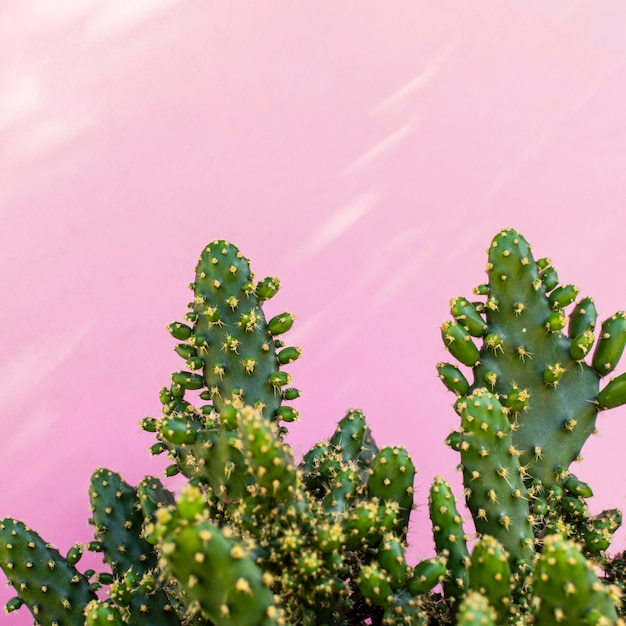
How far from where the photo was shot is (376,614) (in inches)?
39.8

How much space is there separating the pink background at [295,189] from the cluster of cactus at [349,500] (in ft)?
1.60

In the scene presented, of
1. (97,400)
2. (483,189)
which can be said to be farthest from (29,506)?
(483,189)

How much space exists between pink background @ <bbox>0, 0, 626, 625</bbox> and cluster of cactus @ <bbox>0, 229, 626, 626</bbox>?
486mm

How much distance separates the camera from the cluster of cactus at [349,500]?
735mm

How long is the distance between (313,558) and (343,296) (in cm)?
107

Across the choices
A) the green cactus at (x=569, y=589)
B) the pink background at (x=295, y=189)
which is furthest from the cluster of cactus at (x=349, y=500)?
the pink background at (x=295, y=189)

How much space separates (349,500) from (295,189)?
3.10ft

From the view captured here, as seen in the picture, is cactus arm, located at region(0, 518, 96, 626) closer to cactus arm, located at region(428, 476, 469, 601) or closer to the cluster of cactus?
the cluster of cactus

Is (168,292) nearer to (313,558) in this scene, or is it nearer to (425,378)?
(425,378)

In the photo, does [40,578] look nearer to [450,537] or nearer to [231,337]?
Answer: [231,337]

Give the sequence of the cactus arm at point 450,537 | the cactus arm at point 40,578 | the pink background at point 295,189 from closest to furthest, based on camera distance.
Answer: the cactus arm at point 450,537, the cactus arm at point 40,578, the pink background at point 295,189

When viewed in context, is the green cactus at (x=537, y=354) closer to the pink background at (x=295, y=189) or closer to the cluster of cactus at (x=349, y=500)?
the cluster of cactus at (x=349, y=500)

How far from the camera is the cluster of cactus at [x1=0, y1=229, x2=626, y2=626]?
74 centimetres

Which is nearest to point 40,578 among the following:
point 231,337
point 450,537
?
point 231,337
